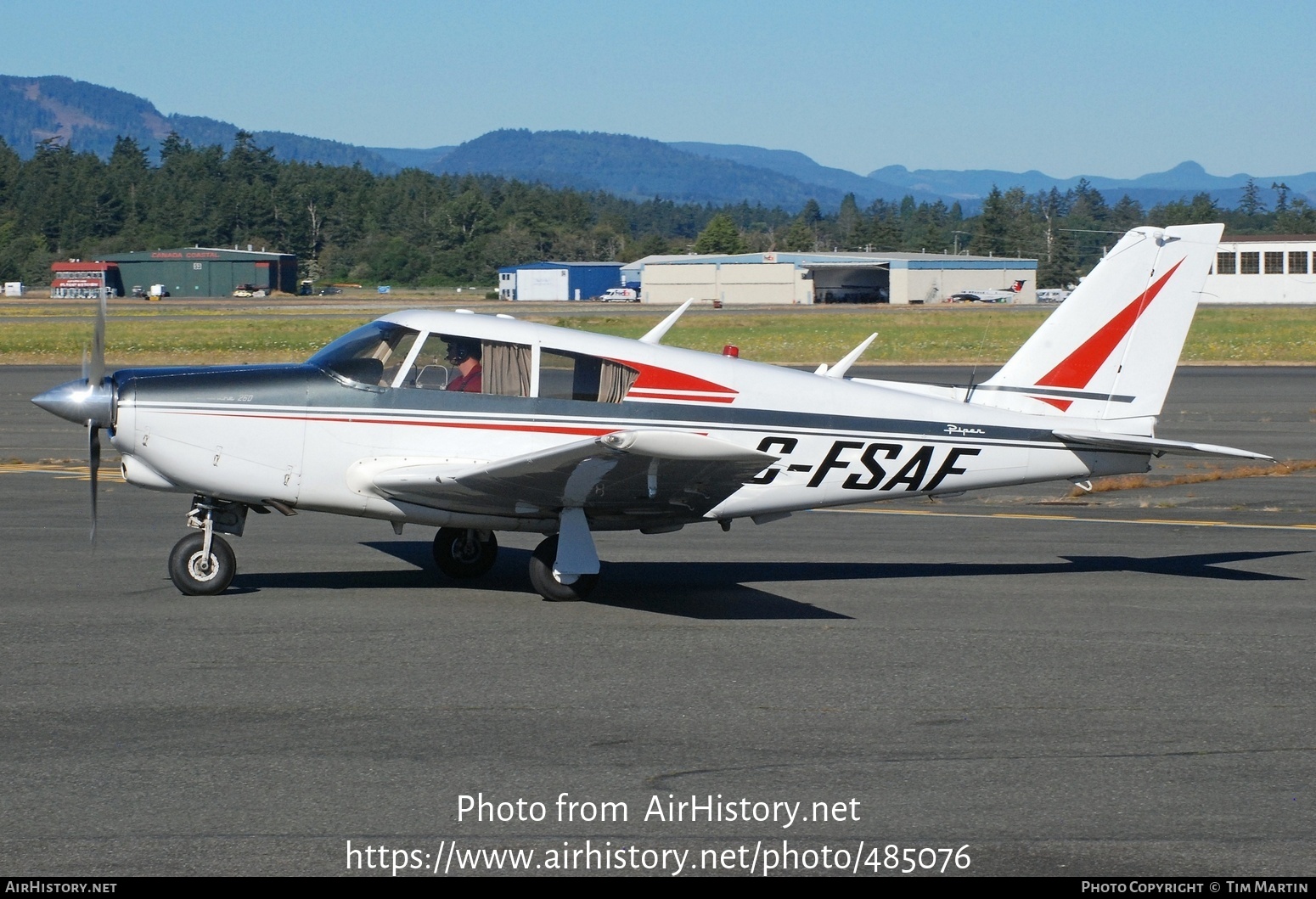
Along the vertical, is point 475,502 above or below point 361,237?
below

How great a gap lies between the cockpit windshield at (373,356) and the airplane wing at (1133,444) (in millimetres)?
4746

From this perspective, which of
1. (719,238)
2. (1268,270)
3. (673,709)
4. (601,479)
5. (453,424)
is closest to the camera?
(673,709)

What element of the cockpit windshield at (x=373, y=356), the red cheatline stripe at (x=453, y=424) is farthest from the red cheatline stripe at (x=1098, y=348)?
the cockpit windshield at (x=373, y=356)

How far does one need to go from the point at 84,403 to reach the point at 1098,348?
7.19 meters

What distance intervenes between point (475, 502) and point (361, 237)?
167740mm

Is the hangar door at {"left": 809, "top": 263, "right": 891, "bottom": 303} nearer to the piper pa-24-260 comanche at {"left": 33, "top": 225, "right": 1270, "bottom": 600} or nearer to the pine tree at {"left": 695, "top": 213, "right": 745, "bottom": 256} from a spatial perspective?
the pine tree at {"left": 695, "top": 213, "right": 745, "bottom": 256}

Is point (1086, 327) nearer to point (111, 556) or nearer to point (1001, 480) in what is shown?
point (1001, 480)

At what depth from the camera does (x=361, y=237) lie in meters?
171

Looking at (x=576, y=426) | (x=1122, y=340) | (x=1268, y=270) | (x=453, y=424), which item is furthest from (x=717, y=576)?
(x=1268, y=270)

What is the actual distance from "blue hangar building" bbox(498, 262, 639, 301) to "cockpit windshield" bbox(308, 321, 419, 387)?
109159 millimetres

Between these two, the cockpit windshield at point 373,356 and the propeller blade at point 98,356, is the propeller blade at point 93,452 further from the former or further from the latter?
the cockpit windshield at point 373,356

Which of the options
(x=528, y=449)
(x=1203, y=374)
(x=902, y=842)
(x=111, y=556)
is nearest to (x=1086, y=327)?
(x=528, y=449)

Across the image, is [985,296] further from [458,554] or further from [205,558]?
[205,558]

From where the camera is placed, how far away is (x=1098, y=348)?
33.6 feet
